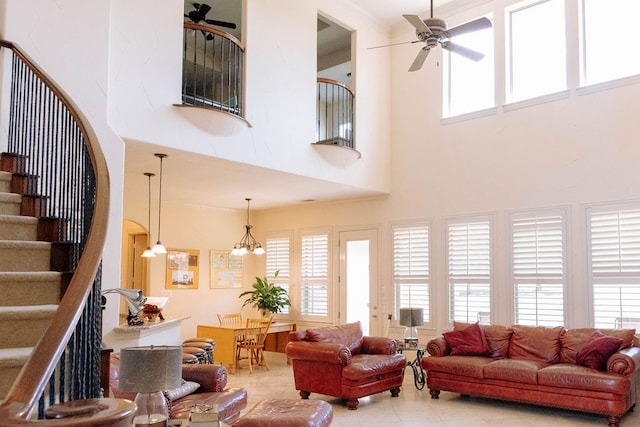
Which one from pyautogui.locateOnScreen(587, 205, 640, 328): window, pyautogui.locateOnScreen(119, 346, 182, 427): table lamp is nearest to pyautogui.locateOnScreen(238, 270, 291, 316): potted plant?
pyautogui.locateOnScreen(587, 205, 640, 328): window

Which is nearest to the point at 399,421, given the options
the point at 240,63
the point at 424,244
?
the point at 424,244

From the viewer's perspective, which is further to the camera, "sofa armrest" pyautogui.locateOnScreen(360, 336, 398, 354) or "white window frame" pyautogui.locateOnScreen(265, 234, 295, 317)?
"white window frame" pyautogui.locateOnScreen(265, 234, 295, 317)

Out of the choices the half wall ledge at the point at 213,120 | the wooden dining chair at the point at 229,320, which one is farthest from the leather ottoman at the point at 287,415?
the wooden dining chair at the point at 229,320

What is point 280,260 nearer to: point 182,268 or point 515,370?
point 182,268

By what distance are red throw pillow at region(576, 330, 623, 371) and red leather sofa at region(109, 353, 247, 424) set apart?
3730mm

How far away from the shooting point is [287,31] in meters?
7.37

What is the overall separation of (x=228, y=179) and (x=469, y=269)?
369 centimetres

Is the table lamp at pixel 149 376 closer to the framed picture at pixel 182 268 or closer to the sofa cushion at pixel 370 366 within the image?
the sofa cushion at pixel 370 366

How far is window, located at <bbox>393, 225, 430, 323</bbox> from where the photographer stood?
8508 millimetres

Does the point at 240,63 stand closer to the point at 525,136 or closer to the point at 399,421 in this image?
the point at 525,136

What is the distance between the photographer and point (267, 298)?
32.3 feet

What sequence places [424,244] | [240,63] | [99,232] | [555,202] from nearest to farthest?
1. [99,232]
2. [240,63]
3. [555,202]
4. [424,244]

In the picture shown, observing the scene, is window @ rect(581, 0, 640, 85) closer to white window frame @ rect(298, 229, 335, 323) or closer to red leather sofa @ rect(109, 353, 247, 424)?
white window frame @ rect(298, 229, 335, 323)

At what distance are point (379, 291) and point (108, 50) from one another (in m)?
5.58
